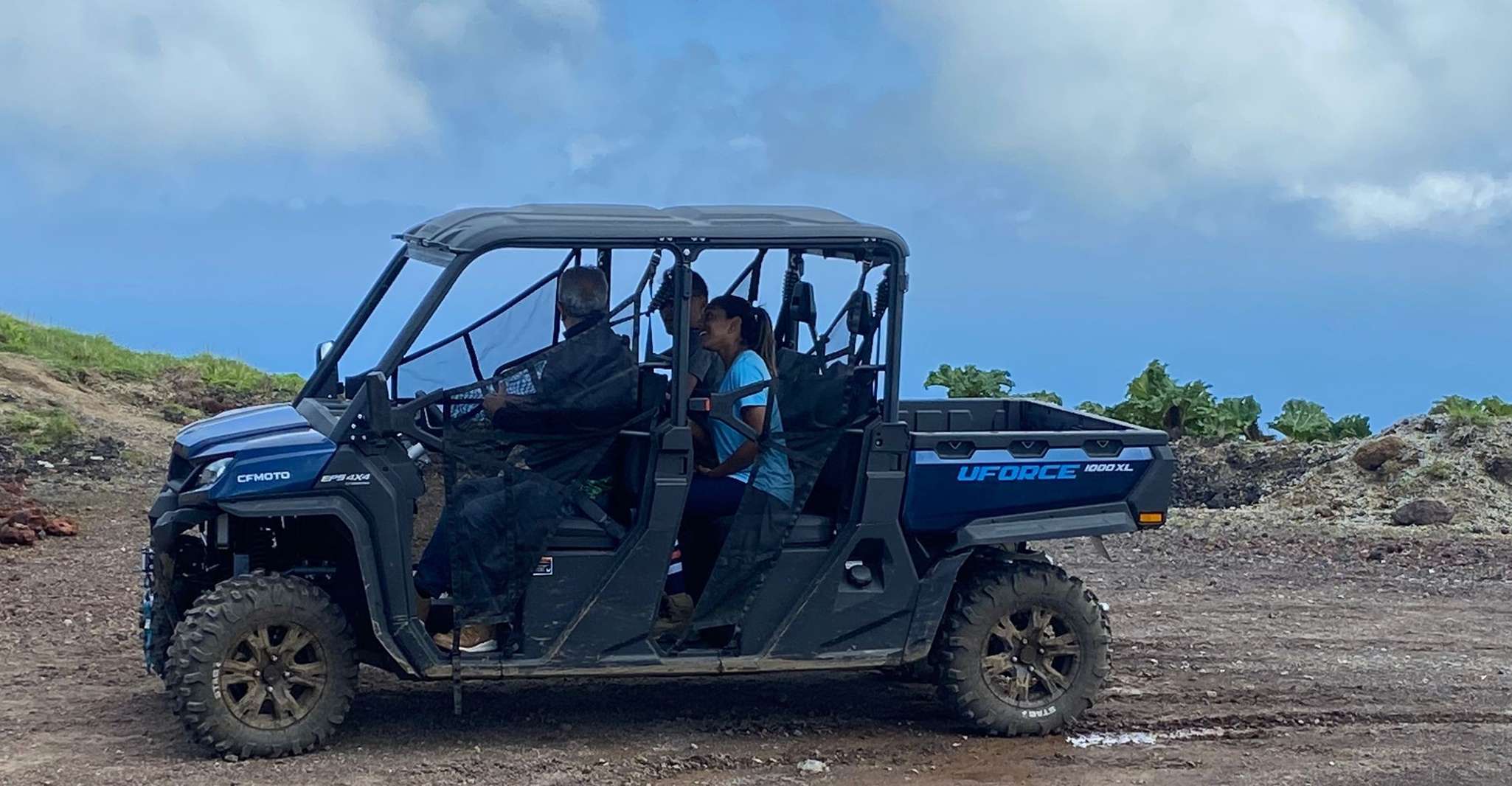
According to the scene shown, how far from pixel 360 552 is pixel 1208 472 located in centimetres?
1315

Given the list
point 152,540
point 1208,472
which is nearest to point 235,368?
point 1208,472

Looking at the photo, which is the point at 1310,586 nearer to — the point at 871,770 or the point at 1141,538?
the point at 1141,538

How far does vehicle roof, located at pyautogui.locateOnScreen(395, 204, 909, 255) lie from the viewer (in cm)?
737

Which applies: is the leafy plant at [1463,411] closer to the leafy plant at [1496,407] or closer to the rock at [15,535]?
the leafy plant at [1496,407]

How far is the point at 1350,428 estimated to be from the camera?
1955 cm

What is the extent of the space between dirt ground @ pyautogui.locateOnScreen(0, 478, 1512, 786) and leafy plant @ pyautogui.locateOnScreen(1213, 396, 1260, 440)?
25.5ft

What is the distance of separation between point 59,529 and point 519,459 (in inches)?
283

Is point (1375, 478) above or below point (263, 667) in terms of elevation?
above

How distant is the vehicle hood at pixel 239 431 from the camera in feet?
24.6

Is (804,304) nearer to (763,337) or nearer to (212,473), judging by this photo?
(763,337)

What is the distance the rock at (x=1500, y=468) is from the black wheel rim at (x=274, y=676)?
12.6 m

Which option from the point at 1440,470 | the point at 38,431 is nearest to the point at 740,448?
the point at 1440,470

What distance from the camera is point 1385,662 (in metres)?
9.87

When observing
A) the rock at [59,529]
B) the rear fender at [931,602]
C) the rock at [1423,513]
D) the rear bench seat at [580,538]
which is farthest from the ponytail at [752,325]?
the rock at [1423,513]
